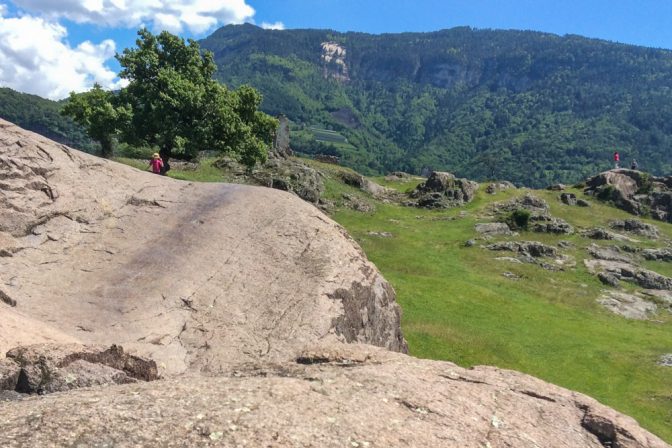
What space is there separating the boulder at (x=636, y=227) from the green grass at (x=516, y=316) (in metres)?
4.28

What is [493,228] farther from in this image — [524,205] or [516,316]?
[516,316]

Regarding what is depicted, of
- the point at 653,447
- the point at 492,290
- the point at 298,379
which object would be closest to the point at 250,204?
the point at 298,379

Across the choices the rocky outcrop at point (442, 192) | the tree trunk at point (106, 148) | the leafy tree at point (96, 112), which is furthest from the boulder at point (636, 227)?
the leafy tree at point (96, 112)

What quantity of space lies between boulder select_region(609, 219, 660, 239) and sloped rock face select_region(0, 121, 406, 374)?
7351 cm

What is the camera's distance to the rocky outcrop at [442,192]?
92.3 meters

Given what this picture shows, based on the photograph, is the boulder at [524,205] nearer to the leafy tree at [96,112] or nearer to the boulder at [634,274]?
the boulder at [634,274]

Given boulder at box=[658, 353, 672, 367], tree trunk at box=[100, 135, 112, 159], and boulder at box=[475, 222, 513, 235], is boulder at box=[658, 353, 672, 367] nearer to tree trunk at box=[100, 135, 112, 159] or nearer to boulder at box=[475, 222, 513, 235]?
boulder at box=[475, 222, 513, 235]

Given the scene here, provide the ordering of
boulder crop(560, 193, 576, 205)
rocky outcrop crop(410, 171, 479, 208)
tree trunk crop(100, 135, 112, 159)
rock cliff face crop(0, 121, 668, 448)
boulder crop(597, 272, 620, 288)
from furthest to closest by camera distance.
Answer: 1. boulder crop(560, 193, 576, 205)
2. rocky outcrop crop(410, 171, 479, 208)
3. boulder crop(597, 272, 620, 288)
4. tree trunk crop(100, 135, 112, 159)
5. rock cliff face crop(0, 121, 668, 448)

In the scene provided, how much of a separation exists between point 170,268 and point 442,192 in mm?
78618

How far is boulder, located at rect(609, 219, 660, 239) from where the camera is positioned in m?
84.5

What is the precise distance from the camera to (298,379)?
1254cm

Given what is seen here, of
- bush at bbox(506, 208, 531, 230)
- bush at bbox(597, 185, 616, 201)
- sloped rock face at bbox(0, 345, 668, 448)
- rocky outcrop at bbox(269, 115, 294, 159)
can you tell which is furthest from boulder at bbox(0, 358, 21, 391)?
bush at bbox(597, 185, 616, 201)

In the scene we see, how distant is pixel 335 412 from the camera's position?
429 inches

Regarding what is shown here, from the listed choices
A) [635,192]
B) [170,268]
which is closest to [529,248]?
[635,192]
